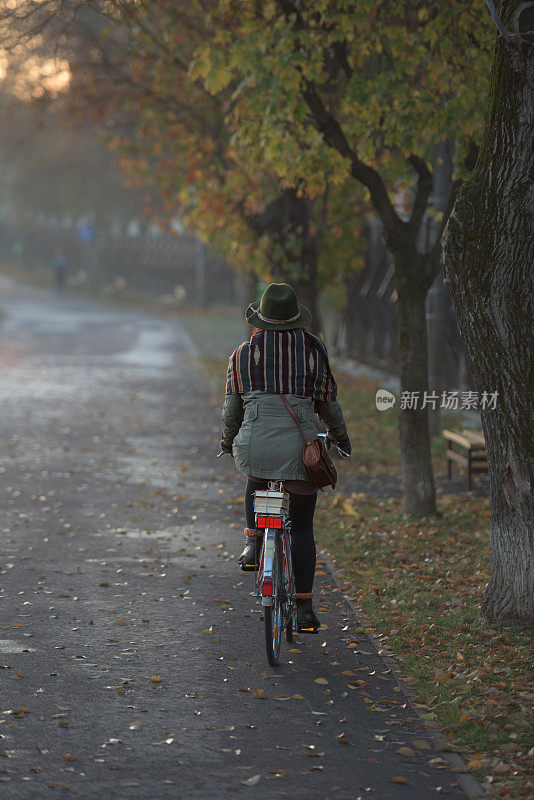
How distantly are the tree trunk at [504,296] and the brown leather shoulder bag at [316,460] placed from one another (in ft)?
3.92

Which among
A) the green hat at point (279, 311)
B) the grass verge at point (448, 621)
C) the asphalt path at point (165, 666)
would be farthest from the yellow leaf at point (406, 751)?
the green hat at point (279, 311)

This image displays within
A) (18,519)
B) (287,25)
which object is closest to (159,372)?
(18,519)

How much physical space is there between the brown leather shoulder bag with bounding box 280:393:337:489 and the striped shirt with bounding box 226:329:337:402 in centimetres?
10

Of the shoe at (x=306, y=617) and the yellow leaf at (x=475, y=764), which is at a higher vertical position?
the shoe at (x=306, y=617)

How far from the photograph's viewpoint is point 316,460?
5.76 metres

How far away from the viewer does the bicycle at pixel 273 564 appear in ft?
18.6

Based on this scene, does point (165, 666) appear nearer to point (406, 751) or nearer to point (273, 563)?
point (273, 563)

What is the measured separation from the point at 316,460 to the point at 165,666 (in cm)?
138

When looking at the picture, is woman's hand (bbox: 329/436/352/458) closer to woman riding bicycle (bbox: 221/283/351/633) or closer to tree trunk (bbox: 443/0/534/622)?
woman riding bicycle (bbox: 221/283/351/633)

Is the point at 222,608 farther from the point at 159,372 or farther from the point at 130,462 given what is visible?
the point at 159,372

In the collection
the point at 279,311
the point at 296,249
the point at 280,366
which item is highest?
the point at 296,249

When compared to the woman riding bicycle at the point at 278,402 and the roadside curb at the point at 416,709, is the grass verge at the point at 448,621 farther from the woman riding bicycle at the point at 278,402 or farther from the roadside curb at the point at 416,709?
the woman riding bicycle at the point at 278,402

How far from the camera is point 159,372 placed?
2384 centimetres

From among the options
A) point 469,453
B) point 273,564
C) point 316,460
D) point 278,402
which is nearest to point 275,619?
point 273,564
